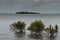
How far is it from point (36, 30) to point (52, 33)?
3.77 feet

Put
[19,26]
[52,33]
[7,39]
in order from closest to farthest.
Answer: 1. [7,39]
2. [52,33]
3. [19,26]

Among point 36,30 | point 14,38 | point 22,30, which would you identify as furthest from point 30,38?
point 22,30

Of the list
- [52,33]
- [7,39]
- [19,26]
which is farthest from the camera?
[19,26]

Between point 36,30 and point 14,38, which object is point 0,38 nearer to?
point 14,38

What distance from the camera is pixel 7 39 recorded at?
13.7 m

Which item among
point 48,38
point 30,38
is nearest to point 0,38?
point 30,38

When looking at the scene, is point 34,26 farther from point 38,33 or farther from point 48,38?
point 48,38

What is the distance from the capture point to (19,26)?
17156mm

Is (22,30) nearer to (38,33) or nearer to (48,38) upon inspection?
(38,33)

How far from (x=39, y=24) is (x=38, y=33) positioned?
658 mm

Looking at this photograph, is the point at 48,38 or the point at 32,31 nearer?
the point at 48,38

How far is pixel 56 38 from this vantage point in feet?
47.6

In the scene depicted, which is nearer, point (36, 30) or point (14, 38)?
point (14, 38)

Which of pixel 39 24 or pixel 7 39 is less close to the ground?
pixel 39 24
